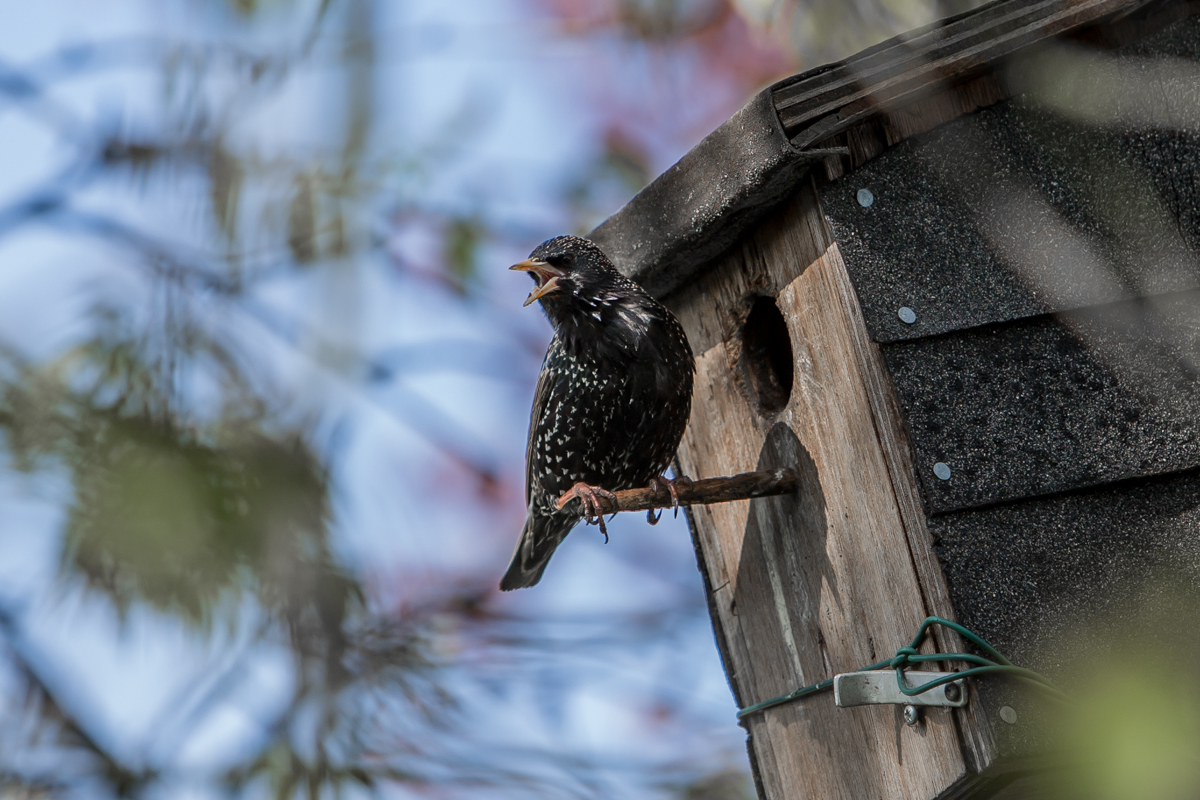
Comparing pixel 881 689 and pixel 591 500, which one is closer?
pixel 881 689

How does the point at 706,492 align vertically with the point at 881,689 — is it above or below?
above

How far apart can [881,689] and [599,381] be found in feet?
3.15

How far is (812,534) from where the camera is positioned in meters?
2.26

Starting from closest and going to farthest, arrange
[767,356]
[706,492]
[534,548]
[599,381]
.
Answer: [706,492]
[599,381]
[767,356]
[534,548]

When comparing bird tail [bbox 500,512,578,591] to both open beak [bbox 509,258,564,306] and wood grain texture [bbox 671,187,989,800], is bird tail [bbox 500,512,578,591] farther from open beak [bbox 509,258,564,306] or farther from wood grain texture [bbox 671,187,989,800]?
open beak [bbox 509,258,564,306]

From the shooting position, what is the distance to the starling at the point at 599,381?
2.45m

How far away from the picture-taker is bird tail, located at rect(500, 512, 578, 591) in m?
2.88

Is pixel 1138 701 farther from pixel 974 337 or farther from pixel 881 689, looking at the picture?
pixel 974 337

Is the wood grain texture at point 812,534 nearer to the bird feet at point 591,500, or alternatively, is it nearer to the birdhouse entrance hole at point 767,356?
the birdhouse entrance hole at point 767,356

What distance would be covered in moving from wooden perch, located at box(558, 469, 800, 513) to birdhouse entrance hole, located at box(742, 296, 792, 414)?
0.23m

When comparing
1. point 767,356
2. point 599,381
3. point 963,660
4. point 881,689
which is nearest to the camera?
point 963,660

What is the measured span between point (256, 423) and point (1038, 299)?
1.79 meters

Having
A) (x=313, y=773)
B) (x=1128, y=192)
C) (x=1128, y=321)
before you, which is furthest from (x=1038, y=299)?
(x=313, y=773)

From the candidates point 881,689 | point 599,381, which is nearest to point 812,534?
point 881,689
